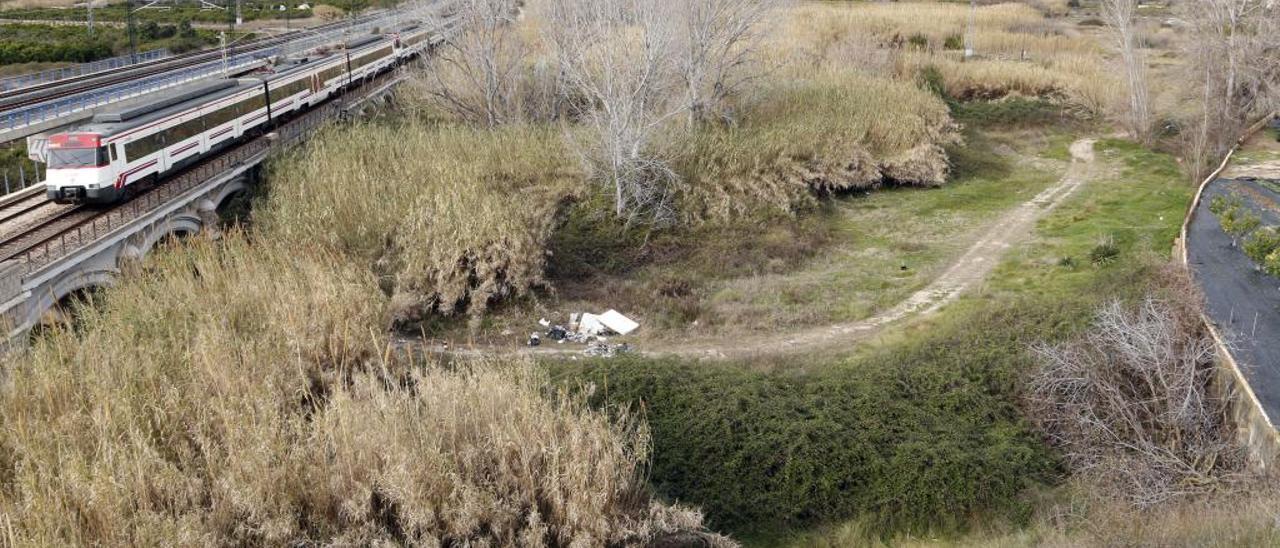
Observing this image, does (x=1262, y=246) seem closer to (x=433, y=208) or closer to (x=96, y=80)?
(x=433, y=208)

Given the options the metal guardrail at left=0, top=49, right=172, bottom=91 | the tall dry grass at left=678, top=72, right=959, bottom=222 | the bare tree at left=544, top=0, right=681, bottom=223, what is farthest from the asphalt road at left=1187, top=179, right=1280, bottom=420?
the metal guardrail at left=0, top=49, right=172, bottom=91

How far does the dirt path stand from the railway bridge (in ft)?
21.3

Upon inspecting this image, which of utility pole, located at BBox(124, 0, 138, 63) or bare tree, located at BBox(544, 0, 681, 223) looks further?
utility pole, located at BBox(124, 0, 138, 63)

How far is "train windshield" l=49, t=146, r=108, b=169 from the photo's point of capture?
18125mm

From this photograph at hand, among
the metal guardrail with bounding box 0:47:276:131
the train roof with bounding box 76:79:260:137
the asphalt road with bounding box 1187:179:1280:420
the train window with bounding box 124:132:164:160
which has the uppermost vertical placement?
the train roof with bounding box 76:79:260:137

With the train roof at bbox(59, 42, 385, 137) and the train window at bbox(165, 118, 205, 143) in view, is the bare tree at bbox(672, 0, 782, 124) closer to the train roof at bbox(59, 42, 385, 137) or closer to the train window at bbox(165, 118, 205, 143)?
the train roof at bbox(59, 42, 385, 137)

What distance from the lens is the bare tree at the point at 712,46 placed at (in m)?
27.1

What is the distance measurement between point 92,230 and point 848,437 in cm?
1424

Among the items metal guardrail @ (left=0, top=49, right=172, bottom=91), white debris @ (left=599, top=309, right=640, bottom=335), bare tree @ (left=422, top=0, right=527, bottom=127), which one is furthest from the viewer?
metal guardrail @ (left=0, top=49, right=172, bottom=91)

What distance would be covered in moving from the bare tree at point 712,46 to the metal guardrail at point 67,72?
69.1 feet

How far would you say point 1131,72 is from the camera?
1264 inches

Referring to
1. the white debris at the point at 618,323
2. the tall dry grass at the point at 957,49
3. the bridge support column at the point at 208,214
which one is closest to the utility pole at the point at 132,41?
the bridge support column at the point at 208,214

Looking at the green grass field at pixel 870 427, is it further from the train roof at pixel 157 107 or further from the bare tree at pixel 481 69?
the bare tree at pixel 481 69

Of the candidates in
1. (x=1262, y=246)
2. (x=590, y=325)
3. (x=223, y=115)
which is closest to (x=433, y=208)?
(x=590, y=325)
